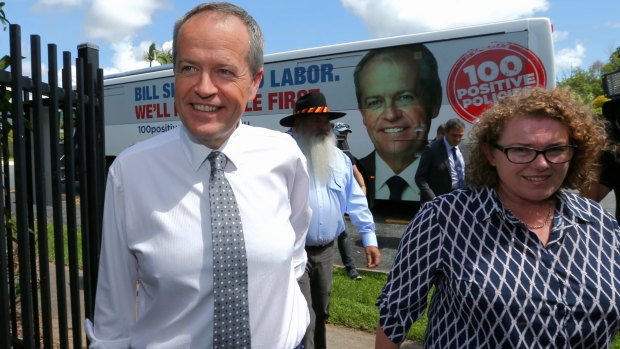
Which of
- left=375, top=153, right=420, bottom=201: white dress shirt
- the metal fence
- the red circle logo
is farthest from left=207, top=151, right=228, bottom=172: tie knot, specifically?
left=375, top=153, right=420, bottom=201: white dress shirt

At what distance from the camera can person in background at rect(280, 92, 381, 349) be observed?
3514 mm

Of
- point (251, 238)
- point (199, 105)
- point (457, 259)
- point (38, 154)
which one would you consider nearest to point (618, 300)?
point (457, 259)

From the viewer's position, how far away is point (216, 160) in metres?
1.66

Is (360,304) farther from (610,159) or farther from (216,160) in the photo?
(216,160)

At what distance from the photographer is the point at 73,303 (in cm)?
284

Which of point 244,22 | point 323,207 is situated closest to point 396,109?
point 323,207

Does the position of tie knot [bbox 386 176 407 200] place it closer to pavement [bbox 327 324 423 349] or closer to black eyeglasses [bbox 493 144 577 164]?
pavement [bbox 327 324 423 349]

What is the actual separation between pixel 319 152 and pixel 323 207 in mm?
411

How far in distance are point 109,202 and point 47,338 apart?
1525 mm

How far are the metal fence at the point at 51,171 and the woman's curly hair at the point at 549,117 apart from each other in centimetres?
191

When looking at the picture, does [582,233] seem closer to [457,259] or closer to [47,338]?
[457,259]

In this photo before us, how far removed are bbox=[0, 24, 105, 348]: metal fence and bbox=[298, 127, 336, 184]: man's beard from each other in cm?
137

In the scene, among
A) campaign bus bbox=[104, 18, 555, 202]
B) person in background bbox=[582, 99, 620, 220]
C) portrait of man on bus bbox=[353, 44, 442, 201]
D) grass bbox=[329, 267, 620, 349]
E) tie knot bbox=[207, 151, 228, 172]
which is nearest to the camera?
tie knot bbox=[207, 151, 228, 172]

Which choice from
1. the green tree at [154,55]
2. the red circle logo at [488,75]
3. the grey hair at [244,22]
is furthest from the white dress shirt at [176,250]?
the green tree at [154,55]
